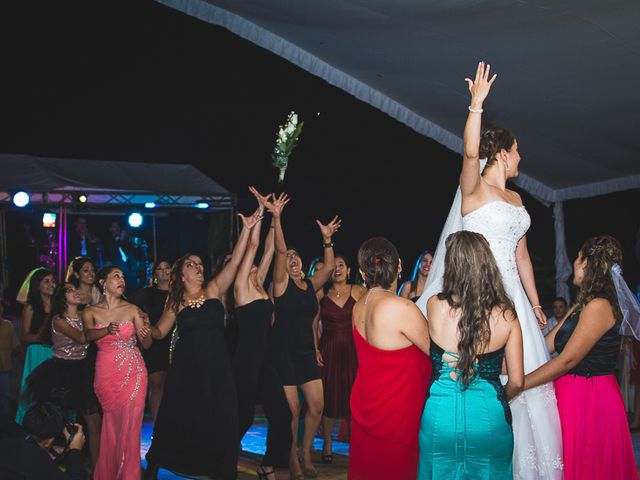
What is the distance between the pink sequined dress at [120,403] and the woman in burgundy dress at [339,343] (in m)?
1.82

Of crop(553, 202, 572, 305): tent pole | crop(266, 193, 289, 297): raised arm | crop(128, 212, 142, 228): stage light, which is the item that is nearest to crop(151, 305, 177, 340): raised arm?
crop(266, 193, 289, 297): raised arm

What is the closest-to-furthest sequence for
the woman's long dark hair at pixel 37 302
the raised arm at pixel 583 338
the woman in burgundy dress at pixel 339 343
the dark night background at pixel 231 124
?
the raised arm at pixel 583 338, the woman's long dark hair at pixel 37 302, the woman in burgundy dress at pixel 339 343, the dark night background at pixel 231 124

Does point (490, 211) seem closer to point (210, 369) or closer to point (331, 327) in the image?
point (210, 369)

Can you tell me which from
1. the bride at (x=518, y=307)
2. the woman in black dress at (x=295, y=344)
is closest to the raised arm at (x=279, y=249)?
the woman in black dress at (x=295, y=344)

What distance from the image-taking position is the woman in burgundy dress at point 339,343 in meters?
6.52

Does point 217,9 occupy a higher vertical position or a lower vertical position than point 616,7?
higher

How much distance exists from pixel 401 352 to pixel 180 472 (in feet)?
7.59

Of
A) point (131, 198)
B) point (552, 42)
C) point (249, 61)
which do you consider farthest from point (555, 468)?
point (249, 61)

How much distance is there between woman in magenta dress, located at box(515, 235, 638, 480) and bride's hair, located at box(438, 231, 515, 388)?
768mm

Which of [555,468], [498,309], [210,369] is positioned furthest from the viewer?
[210,369]

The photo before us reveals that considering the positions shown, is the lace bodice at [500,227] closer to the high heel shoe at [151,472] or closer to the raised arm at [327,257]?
the raised arm at [327,257]

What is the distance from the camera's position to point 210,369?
5.06 metres

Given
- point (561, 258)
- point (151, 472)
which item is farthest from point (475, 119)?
point (561, 258)

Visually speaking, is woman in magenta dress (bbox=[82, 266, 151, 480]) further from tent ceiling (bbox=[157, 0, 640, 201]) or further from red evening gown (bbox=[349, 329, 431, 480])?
tent ceiling (bbox=[157, 0, 640, 201])
